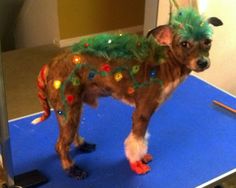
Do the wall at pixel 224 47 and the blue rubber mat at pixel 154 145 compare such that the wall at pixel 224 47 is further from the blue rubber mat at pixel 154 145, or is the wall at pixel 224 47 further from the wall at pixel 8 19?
the wall at pixel 8 19

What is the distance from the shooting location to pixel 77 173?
2.99ft

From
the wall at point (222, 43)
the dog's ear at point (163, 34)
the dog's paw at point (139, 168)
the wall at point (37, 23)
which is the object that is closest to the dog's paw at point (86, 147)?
the dog's paw at point (139, 168)

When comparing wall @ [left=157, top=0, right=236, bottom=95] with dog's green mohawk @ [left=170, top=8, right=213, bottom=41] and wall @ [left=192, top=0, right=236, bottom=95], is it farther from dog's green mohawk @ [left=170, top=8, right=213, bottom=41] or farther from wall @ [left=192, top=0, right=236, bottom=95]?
dog's green mohawk @ [left=170, top=8, right=213, bottom=41]

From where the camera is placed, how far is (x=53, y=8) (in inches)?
109

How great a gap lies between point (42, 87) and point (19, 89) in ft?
4.87

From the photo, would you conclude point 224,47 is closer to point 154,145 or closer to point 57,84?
point 154,145

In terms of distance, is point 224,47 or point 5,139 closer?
point 5,139

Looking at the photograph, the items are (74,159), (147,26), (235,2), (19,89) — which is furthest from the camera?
(19,89)

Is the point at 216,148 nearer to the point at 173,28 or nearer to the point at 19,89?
the point at 173,28

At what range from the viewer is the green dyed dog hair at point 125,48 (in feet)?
2.74

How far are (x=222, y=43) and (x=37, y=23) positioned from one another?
1688 mm

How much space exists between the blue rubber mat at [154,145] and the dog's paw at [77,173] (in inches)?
0.5

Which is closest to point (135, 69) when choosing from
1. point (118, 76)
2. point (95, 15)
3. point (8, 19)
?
point (118, 76)

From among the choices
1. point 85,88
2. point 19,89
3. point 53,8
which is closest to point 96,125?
point 85,88
